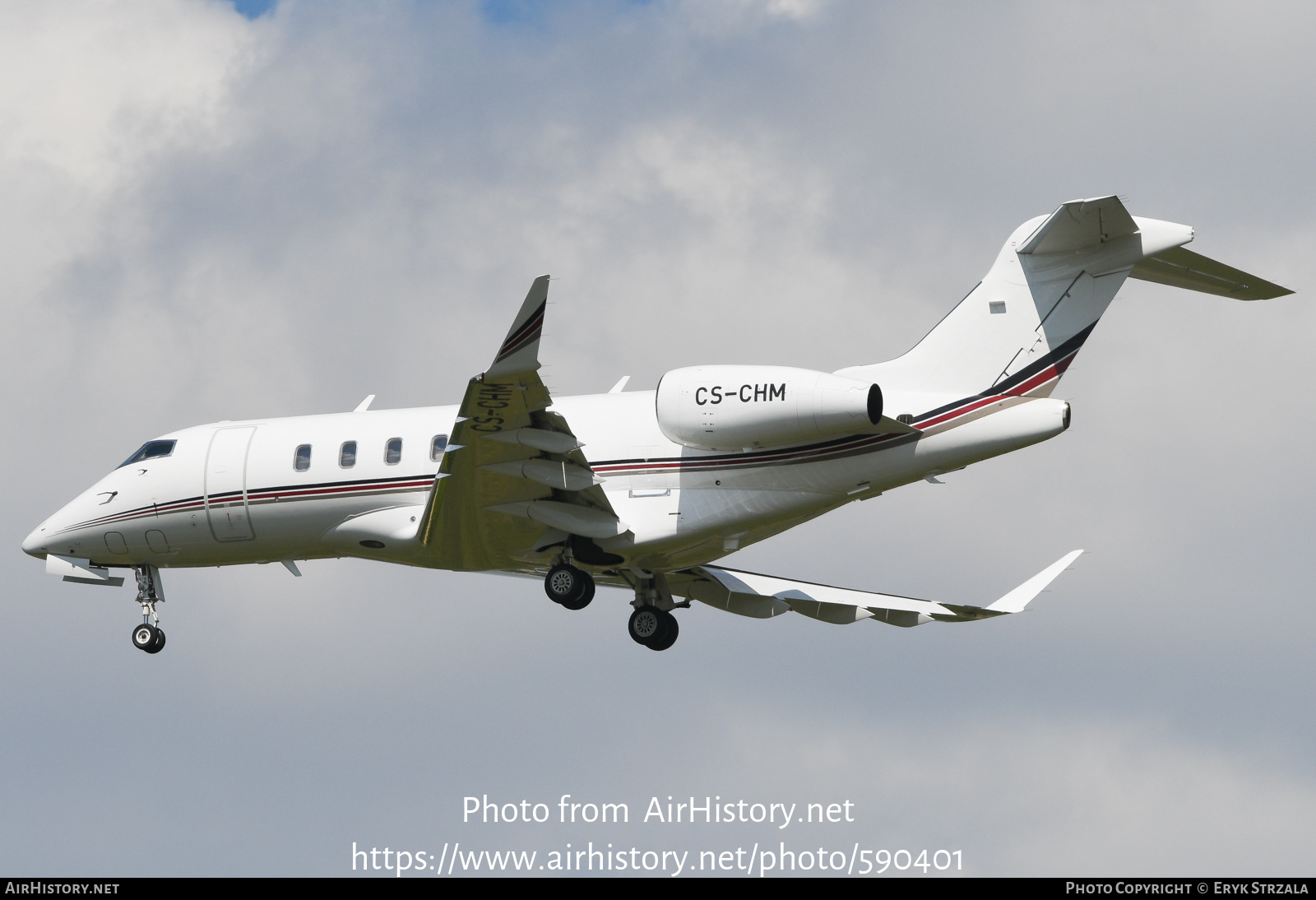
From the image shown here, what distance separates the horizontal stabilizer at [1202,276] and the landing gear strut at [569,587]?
873 centimetres

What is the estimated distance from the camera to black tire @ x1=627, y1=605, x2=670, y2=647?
26.4m

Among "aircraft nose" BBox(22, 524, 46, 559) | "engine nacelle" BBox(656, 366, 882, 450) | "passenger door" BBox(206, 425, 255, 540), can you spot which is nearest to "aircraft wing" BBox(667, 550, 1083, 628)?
"engine nacelle" BBox(656, 366, 882, 450)

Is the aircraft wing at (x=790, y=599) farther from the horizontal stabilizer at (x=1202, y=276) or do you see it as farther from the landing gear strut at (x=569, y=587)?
the horizontal stabilizer at (x=1202, y=276)

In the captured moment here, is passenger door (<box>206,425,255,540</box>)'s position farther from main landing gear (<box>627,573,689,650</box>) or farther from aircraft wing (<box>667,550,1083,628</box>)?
aircraft wing (<box>667,550,1083,628</box>)

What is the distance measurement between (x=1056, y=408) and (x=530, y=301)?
24.0ft

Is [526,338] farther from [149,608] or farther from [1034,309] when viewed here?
[149,608]

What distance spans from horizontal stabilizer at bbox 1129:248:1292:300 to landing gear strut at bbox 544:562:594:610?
8726 millimetres

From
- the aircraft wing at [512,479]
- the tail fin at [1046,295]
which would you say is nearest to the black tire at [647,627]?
the aircraft wing at [512,479]

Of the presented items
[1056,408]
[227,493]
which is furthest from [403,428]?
[1056,408]

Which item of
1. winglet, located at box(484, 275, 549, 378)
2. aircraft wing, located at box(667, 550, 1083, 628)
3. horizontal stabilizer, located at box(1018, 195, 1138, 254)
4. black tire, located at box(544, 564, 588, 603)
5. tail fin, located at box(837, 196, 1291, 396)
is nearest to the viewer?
winglet, located at box(484, 275, 549, 378)

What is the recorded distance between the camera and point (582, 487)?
2322 cm

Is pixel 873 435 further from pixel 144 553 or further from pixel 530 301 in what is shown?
pixel 144 553

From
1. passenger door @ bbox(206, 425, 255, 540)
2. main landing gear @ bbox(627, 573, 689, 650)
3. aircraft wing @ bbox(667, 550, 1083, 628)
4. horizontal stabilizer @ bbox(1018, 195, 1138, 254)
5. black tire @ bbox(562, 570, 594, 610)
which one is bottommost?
black tire @ bbox(562, 570, 594, 610)

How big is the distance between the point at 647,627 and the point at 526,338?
7.43 m
